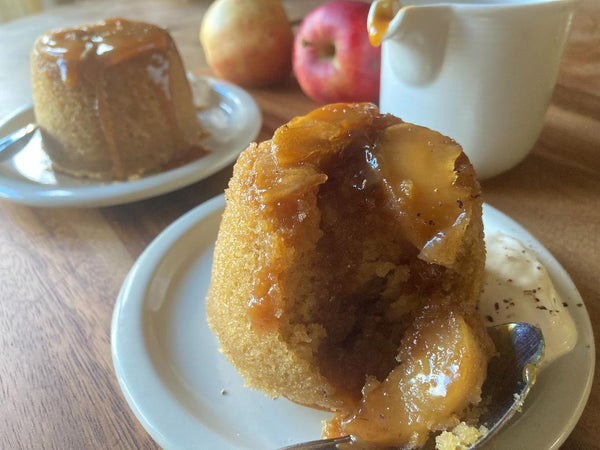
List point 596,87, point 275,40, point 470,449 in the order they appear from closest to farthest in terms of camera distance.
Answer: point 470,449 → point 596,87 → point 275,40

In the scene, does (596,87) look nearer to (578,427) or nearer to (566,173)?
(566,173)

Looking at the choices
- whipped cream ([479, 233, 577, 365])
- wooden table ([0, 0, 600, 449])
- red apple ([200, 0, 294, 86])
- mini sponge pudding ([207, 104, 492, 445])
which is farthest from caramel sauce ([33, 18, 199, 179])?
whipped cream ([479, 233, 577, 365])

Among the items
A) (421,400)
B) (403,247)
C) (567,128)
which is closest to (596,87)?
(567,128)

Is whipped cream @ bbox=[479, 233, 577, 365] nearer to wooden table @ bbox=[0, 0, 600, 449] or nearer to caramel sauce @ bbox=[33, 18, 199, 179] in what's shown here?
wooden table @ bbox=[0, 0, 600, 449]

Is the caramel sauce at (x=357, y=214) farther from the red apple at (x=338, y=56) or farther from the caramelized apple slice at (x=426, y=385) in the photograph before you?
the red apple at (x=338, y=56)

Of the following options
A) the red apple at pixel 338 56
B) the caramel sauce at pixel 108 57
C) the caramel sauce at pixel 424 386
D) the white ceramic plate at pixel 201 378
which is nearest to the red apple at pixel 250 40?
the red apple at pixel 338 56
